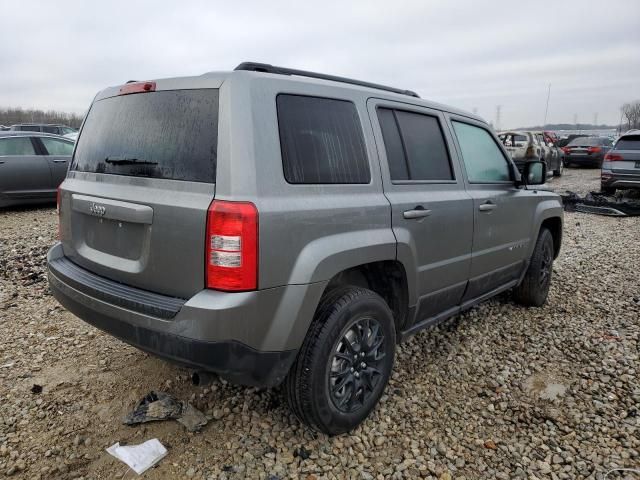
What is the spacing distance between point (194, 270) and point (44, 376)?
184 centimetres

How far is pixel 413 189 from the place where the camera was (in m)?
2.87

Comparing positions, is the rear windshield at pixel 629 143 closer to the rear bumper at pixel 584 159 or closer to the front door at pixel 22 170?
the rear bumper at pixel 584 159

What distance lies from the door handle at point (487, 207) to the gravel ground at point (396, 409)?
111 centimetres

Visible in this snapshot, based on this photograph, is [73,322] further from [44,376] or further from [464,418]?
[464,418]

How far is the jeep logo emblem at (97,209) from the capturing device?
2381mm

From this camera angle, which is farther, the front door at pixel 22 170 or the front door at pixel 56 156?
the front door at pixel 56 156

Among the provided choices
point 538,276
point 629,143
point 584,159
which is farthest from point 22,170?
point 584,159

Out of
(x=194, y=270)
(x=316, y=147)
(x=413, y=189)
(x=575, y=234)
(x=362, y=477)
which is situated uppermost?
(x=316, y=147)

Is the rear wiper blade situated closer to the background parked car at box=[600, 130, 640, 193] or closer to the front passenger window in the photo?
the front passenger window

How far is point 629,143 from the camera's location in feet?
35.7

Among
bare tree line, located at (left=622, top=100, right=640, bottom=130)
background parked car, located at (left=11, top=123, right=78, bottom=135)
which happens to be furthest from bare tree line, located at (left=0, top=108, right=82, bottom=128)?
bare tree line, located at (left=622, top=100, right=640, bottom=130)

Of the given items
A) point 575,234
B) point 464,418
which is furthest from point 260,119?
point 575,234

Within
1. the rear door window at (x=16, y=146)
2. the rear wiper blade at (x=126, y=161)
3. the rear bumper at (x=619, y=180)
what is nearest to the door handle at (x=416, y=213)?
the rear wiper blade at (x=126, y=161)

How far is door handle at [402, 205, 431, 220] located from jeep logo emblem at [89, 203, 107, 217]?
1.64 metres
